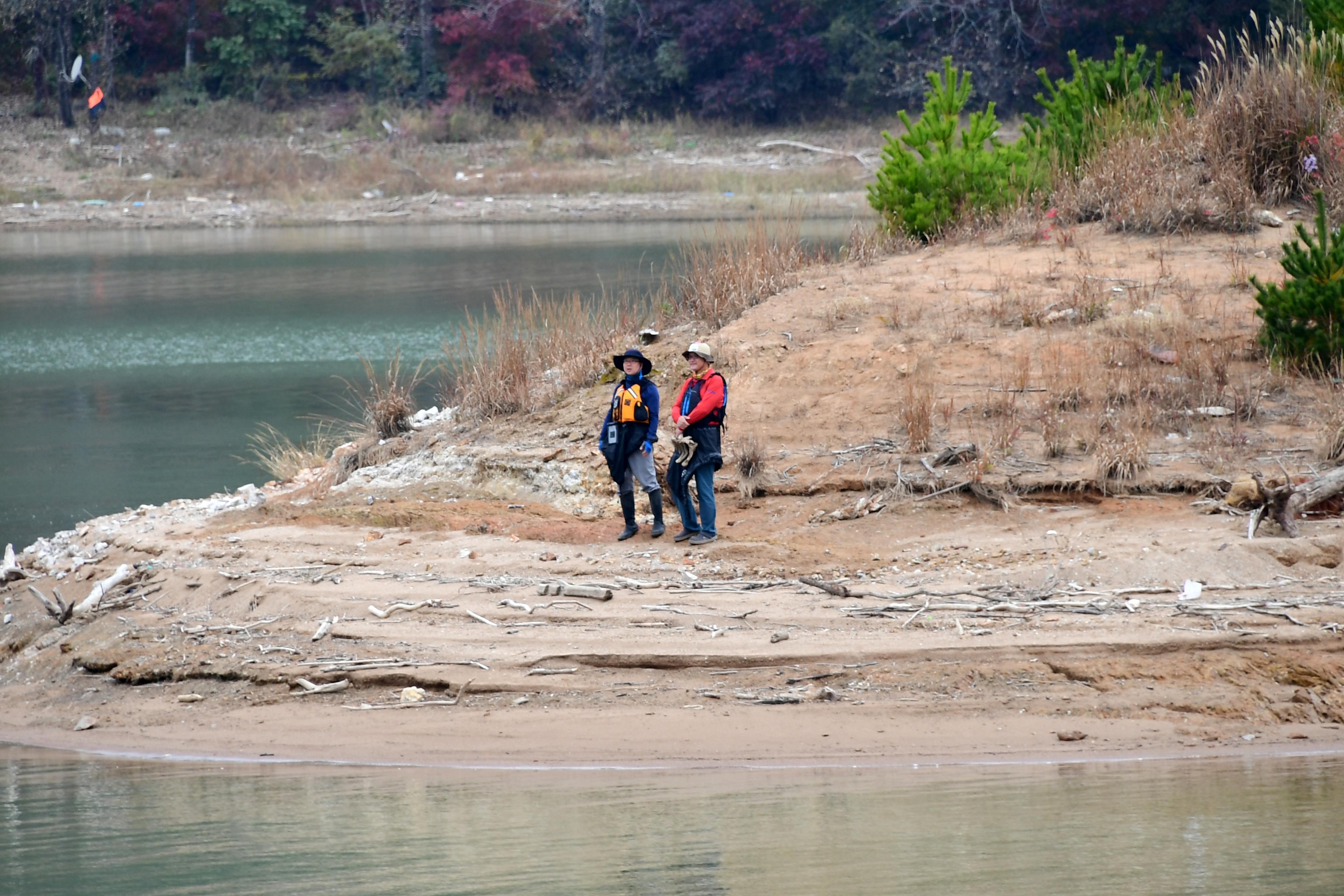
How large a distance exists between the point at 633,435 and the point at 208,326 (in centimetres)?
1918

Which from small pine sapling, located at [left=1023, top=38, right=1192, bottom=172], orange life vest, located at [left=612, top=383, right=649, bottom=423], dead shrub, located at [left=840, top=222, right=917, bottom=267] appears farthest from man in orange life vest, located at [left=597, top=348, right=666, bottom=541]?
small pine sapling, located at [left=1023, top=38, right=1192, bottom=172]

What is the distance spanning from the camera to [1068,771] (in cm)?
729

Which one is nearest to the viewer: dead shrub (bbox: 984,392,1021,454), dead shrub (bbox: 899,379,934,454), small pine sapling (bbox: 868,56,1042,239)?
dead shrub (bbox: 984,392,1021,454)

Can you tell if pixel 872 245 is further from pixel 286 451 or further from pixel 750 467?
pixel 286 451

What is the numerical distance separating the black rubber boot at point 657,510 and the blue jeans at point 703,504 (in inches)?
5.8

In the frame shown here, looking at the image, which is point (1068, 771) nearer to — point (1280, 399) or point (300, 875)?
point (300, 875)

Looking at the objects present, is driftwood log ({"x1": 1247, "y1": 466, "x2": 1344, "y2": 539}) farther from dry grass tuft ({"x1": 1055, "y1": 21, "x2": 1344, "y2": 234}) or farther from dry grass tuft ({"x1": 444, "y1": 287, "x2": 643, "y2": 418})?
dry grass tuft ({"x1": 444, "y1": 287, "x2": 643, "y2": 418})

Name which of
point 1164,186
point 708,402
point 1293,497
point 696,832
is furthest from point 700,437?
point 1164,186

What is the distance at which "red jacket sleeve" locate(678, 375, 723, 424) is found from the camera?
10.2m

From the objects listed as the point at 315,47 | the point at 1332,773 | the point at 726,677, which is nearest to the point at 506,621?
the point at 726,677

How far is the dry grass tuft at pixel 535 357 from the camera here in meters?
14.2

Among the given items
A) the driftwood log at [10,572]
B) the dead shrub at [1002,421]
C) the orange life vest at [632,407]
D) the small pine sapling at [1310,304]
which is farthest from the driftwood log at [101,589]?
the small pine sapling at [1310,304]

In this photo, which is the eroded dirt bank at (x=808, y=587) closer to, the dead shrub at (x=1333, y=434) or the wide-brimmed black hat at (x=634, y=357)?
the dead shrub at (x=1333, y=434)

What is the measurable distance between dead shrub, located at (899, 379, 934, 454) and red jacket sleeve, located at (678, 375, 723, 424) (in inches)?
74.6
